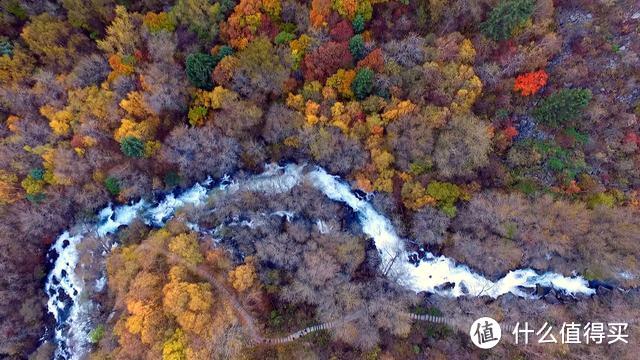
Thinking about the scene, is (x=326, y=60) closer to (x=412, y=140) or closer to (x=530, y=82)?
(x=412, y=140)

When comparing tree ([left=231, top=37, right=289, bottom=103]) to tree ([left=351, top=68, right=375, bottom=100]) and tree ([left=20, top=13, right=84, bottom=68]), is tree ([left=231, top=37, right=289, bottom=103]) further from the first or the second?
tree ([left=20, top=13, right=84, bottom=68])

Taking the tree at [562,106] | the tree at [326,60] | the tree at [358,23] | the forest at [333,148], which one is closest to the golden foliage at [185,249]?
the forest at [333,148]

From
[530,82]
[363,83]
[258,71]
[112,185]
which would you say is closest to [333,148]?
[363,83]

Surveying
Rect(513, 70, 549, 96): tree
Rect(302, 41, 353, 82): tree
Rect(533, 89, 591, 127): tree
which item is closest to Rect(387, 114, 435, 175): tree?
Rect(302, 41, 353, 82): tree

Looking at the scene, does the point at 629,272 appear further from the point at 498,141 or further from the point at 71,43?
the point at 71,43

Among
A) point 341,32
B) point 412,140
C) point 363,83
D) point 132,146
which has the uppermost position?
point 341,32

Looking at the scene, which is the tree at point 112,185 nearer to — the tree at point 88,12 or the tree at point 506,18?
the tree at point 88,12

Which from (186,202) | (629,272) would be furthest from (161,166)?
(629,272)
